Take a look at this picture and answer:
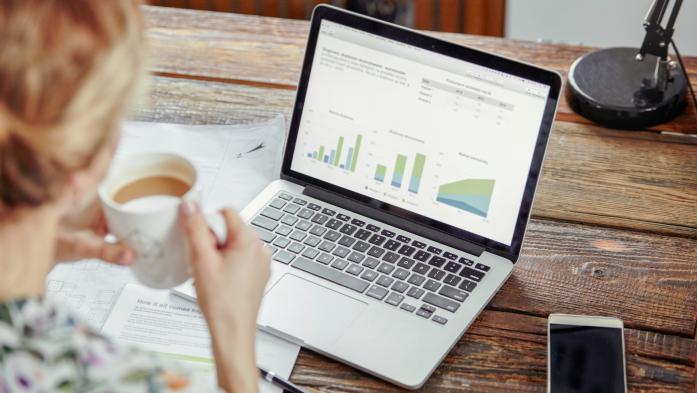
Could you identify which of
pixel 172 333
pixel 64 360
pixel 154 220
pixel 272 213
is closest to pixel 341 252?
pixel 272 213

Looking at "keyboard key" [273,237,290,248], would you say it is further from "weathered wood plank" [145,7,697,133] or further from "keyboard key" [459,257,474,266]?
"weathered wood plank" [145,7,697,133]

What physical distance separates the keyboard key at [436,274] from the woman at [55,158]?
0.43 m

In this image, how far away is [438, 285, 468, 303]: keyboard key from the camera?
102 cm

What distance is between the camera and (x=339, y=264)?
107cm

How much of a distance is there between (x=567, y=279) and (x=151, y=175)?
20.5 inches

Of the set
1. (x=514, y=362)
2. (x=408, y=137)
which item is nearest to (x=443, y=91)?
(x=408, y=137)

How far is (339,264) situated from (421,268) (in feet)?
0.33

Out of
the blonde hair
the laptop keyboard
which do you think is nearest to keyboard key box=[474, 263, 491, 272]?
the laptop keyboard

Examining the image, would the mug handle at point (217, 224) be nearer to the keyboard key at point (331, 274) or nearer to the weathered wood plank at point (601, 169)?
the keyboard key at point (331, 274)

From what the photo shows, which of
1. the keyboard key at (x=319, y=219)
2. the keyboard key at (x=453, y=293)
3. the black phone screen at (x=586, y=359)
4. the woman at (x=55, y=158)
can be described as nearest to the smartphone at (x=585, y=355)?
the black phone screen at (x=586, y=359)

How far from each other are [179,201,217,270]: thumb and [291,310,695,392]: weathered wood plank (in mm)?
212

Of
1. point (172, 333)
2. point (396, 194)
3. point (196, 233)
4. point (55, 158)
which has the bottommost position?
point (172, 333)

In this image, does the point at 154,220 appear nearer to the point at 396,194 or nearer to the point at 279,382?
the point at 279,382

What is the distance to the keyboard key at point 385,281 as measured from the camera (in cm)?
104
